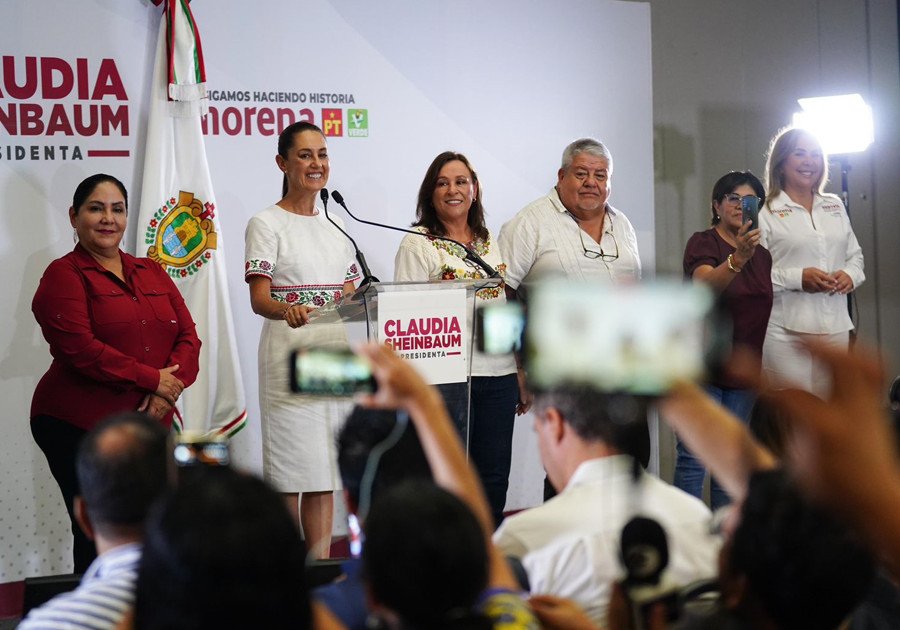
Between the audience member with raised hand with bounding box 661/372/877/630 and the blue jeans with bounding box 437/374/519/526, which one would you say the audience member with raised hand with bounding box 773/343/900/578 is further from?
the blue jeans with bounding box 437/374/519/526

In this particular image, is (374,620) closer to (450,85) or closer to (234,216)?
(234,216)

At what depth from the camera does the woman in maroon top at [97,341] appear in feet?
11.7

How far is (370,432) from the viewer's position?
1.87m

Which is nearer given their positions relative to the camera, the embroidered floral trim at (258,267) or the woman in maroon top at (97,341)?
the woman in maroon top at (97,341)

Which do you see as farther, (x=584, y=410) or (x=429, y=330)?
(x=429, y=330)

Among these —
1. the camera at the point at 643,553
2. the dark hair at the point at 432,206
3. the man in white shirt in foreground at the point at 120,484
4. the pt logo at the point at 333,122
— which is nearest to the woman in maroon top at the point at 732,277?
the dark hair at the point at 432,206

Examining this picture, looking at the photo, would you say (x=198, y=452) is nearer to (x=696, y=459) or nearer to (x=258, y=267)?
(x=258, y=267)

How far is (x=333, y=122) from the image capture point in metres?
4.80

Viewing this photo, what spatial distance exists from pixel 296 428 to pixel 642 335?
2.87 m

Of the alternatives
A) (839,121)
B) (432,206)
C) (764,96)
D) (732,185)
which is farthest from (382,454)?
(764,96)

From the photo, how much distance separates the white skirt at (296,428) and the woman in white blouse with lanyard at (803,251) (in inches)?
78.3

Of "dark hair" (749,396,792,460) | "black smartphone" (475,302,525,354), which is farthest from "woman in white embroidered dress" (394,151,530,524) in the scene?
"black smartphone" (475,302,525,354)

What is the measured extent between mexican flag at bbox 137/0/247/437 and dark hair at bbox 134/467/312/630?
132 inches

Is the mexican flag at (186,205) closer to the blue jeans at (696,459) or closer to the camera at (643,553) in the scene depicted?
the blue jeans at (696,459)
